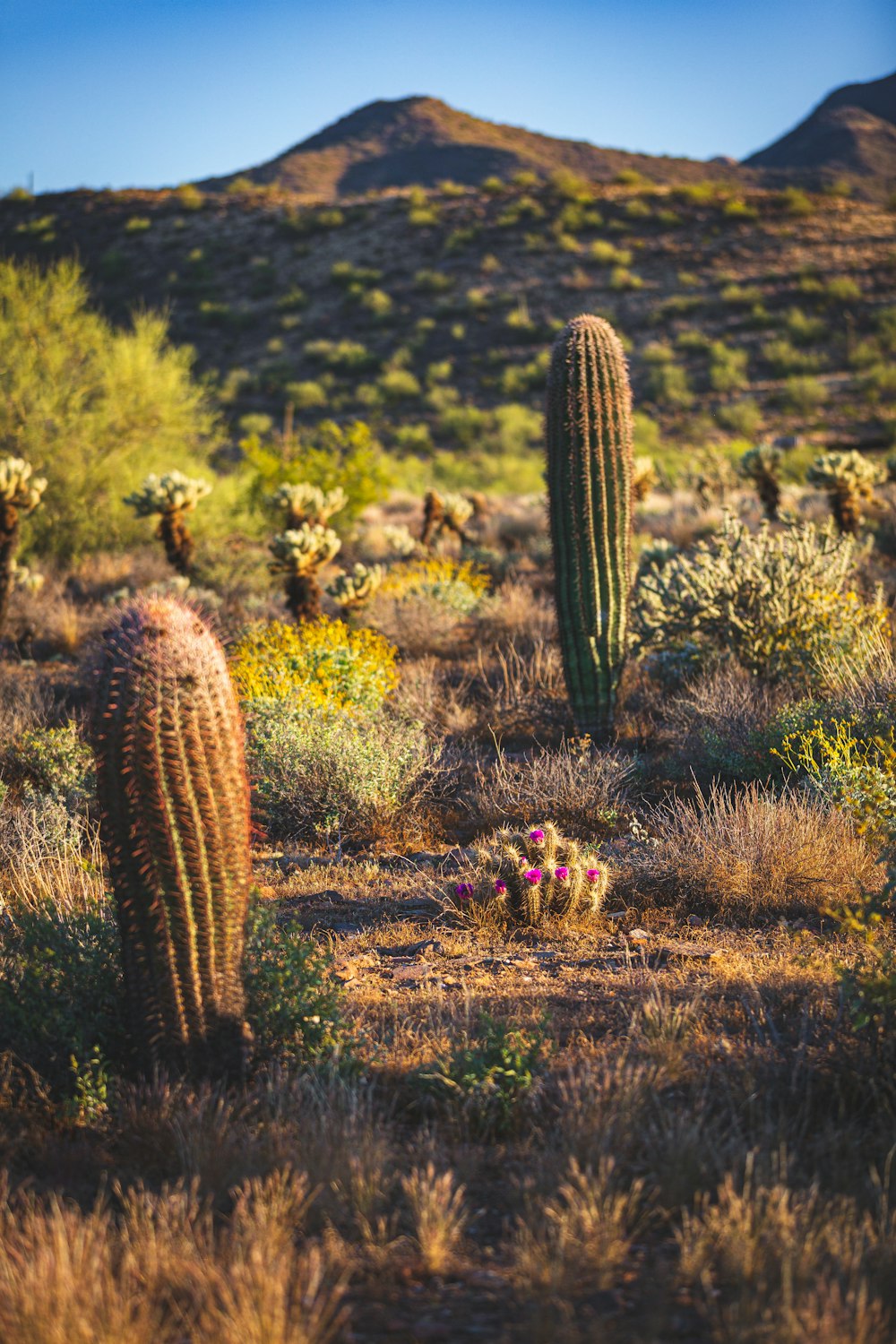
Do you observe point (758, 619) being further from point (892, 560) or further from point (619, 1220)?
point (619, 1220)

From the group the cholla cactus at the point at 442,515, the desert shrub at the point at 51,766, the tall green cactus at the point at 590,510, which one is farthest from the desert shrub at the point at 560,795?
the cholla cactus at the point at 442,515

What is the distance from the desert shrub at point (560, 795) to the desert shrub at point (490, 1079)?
2724 mm

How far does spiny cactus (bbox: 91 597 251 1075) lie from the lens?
3217 mm

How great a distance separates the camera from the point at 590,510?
24.0 ft

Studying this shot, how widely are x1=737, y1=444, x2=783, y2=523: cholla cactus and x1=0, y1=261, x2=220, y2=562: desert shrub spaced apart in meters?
8.64

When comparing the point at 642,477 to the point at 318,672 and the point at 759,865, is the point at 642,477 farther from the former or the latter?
the point at 759,865

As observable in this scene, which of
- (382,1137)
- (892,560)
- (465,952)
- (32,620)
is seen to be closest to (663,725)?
(465,952)

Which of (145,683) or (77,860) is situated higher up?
(145,683)

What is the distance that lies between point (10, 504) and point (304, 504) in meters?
2.99

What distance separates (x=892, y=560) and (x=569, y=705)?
665cm

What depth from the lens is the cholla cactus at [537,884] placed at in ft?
16.6

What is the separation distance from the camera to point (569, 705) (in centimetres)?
789

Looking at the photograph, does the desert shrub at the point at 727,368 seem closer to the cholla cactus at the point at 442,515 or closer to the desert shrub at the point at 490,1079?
the cholla cactus at the point at 442,515

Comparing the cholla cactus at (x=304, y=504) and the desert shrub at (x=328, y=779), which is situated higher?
the cholla cactus at (x=304, y=504)
